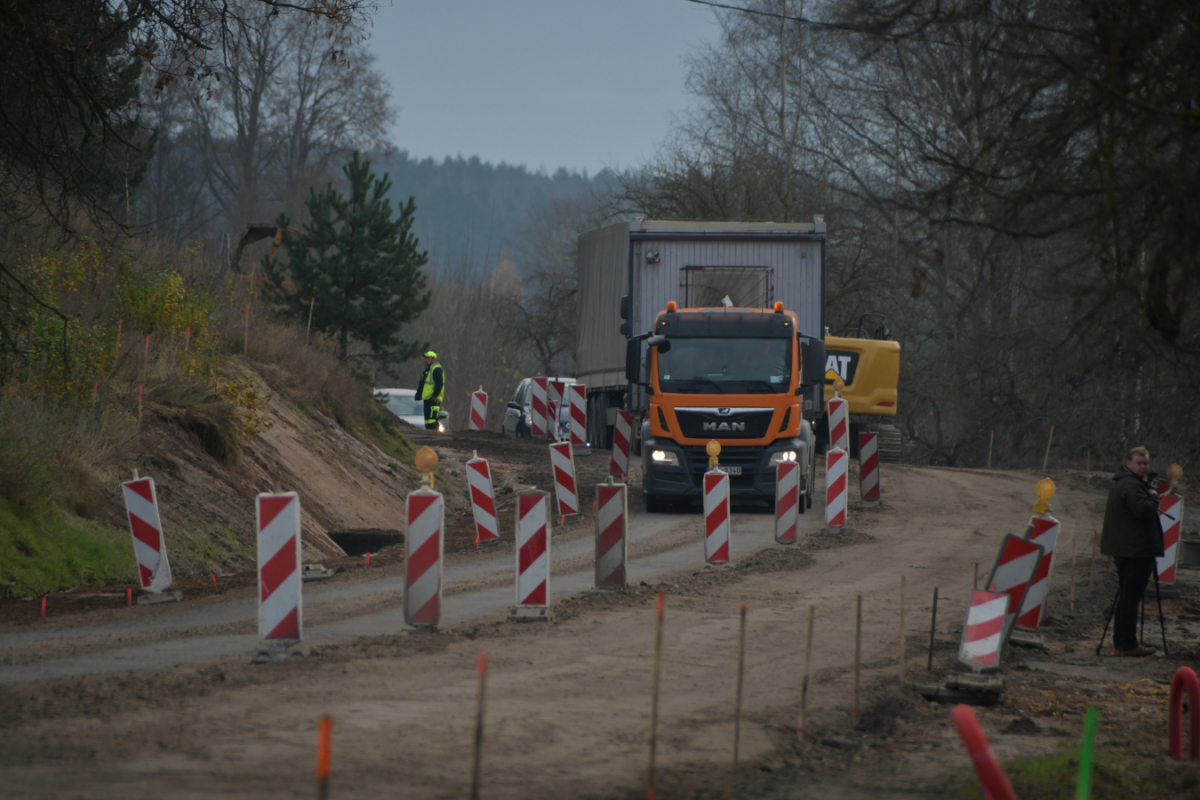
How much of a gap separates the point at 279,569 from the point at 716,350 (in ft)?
35.8

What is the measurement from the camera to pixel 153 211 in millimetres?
60719

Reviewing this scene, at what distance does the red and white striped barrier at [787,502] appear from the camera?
15.1 metres

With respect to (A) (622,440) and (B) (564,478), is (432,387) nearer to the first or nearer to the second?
(A) (622,440)

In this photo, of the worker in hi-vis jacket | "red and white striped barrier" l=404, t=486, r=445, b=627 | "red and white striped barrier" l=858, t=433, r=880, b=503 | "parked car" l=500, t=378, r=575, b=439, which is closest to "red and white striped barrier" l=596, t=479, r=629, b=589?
"red and white striped barrier" l=404, t=486, r=445, b=627

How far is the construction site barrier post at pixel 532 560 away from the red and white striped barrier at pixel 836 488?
7.45 m

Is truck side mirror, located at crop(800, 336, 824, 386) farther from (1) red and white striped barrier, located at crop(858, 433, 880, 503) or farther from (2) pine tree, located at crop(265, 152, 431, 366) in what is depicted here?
(2) pine tree, located at crop(265, 152, 431, 366)

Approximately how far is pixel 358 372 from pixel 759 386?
45.7 feet

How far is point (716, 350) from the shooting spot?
721 inches

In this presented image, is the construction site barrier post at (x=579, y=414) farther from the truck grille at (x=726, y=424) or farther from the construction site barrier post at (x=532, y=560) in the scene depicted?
the construction site barrier post at (x=532, y=560)

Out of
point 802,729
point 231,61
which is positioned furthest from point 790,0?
point 802,729

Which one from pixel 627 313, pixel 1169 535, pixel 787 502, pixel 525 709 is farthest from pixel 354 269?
pixel 525 709

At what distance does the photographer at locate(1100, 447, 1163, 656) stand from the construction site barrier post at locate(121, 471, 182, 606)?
852 cm

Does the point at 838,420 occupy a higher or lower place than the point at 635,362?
lower

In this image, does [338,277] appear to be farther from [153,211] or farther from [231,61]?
[153,211]
